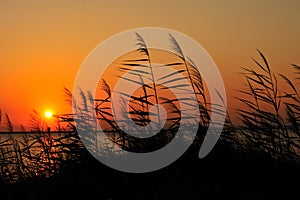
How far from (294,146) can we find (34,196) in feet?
14.8

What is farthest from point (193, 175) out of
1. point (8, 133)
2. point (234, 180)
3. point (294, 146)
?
point (8, 133)

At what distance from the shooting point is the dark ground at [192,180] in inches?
256

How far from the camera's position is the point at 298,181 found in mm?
6465

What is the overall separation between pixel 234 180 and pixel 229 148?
815mm

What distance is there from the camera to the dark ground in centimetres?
649

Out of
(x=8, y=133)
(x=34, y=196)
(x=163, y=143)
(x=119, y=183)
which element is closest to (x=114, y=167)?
(x=119, y=183)

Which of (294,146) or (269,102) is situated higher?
(269,102)

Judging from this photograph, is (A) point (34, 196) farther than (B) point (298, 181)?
Yes

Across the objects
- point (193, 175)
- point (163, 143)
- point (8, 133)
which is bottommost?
point (193, 175)

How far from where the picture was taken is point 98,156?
7965mm

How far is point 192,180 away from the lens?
22.6 ft

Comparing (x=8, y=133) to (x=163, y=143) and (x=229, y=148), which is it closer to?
(x=163, y=143)

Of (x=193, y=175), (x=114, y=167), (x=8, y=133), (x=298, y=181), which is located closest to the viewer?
(x=298, y=181)

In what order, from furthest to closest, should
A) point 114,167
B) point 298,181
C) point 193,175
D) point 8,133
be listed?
point 8,133 < point 114,167 < point 193,175 < point 298,181
